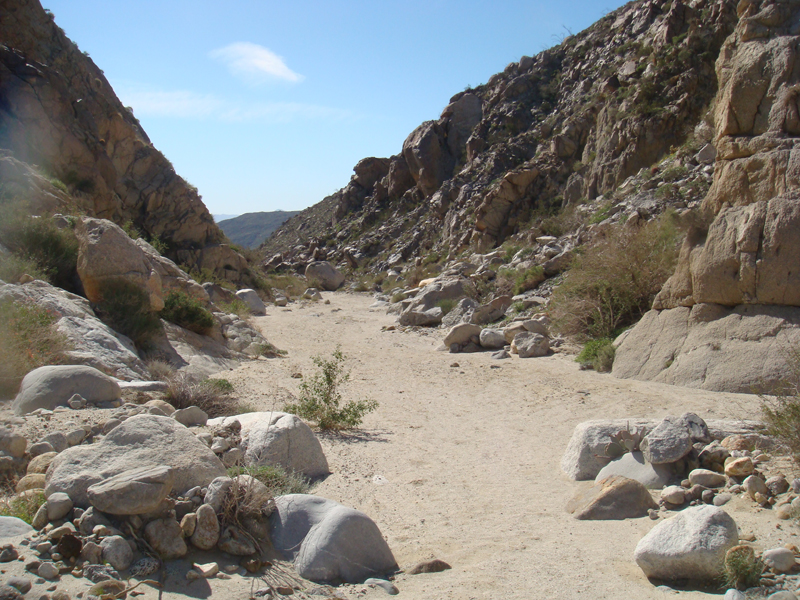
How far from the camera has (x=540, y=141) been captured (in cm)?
3578

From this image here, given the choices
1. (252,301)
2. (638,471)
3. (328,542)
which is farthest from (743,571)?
(252,301)

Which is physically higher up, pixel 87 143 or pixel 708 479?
pixel 87 143

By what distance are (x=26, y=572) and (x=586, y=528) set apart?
11.8ft

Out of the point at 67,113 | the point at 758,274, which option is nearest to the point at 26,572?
the point at 758,274

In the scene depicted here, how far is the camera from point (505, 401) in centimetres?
901

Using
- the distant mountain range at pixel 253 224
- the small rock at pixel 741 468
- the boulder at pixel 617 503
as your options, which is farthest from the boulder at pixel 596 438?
the distant mountain range at pixel 253 224

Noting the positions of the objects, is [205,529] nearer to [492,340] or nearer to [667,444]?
[667,444]

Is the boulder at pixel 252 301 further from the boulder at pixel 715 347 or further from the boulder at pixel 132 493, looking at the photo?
the boulder at pixel 132 493

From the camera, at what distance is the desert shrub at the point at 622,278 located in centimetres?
1169

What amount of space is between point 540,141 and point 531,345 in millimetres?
26685

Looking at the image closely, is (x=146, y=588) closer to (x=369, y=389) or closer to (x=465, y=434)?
(x=465, y=434)

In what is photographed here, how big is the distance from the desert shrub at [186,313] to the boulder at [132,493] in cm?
922

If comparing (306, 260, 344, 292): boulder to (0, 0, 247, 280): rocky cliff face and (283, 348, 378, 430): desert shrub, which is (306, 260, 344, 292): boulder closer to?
(0, 0, 247, 280): rocky cliff face

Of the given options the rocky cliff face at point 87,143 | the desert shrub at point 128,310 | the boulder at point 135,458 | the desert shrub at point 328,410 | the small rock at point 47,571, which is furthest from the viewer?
the rocky cliff face at point 87,143
